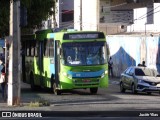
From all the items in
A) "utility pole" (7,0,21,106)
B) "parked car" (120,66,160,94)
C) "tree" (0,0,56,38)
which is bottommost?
"parked car" (120,66,160,94)

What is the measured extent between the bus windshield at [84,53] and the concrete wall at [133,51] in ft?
50.0

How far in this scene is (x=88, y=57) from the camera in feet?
91.7

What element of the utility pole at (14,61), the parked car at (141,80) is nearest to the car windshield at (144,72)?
the parked car at (141,80)

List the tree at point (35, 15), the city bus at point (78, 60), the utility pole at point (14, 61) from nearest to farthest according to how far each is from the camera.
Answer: the utility pole at point (14, 61) → the tree at point (35, 15) → the city bus at point (78, 60)

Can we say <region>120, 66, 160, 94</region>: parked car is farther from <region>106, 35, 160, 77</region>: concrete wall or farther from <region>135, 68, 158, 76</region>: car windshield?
<region>106, 35, 160, 77</region>: concrete wall

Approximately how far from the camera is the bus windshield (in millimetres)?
27766

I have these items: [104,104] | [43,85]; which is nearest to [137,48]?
[43,85]

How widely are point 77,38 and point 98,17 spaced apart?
3700cm

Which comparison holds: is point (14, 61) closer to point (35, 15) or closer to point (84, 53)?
point (84, 53)

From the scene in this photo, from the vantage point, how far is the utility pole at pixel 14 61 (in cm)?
2145

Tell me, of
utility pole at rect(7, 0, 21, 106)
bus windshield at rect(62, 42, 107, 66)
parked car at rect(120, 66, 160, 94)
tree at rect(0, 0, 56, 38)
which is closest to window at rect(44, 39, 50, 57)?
tree at rect(0, 0, 56, 38)

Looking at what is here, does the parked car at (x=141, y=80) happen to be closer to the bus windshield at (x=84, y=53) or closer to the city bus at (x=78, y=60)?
the city bus at (x=78, y=60)

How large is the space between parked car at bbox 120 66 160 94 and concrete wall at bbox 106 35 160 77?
1128 cm

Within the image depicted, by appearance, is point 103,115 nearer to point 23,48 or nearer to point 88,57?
point 88,57
